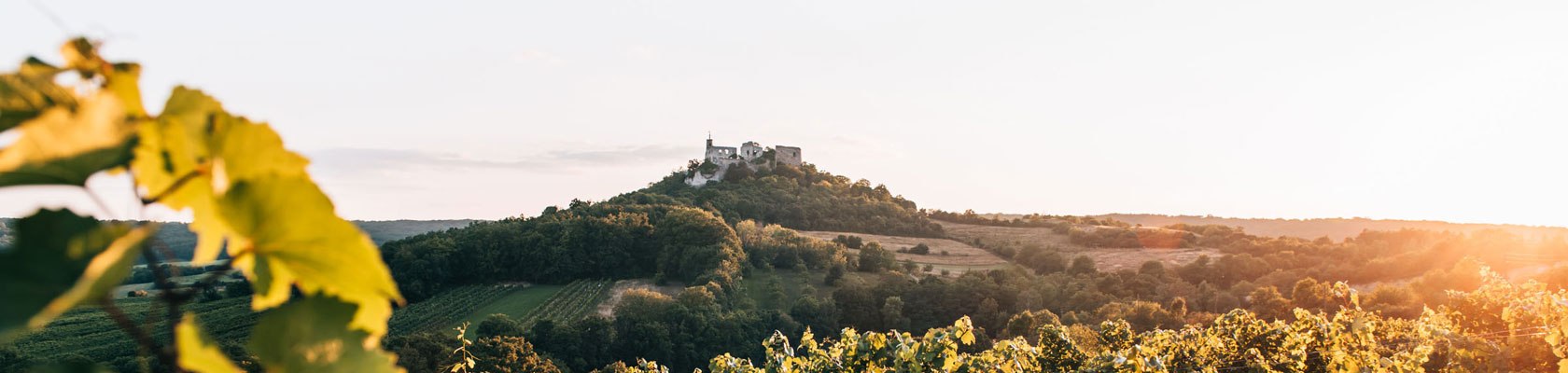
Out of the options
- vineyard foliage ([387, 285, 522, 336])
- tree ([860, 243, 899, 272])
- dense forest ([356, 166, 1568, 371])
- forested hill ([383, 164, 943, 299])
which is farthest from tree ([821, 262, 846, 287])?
vineyard foliage ([387, 285, 522, 336])

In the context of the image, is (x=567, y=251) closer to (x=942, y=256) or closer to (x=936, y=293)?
(x=936, y=293)

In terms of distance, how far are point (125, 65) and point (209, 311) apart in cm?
5399

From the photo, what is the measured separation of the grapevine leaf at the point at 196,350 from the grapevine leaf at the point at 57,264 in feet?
0.22

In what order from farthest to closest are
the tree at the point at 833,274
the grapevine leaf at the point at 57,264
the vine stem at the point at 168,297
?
the tree at the point at 833,274 → the vine stem at the point at 168,297 → the grapevine leaf at the point at 57,264

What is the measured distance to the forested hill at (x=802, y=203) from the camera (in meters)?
71.8

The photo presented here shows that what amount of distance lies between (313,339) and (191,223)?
0.50 ft

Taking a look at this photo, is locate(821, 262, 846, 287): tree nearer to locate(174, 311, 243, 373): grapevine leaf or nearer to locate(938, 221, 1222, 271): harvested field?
locate(938, 221, 1222, 271): harvested field

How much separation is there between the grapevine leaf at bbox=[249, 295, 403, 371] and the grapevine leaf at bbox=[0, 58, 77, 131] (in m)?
0.25

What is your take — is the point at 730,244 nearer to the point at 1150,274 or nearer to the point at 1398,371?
the point at 1150,274

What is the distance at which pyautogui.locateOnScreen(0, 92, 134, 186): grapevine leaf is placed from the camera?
639mm

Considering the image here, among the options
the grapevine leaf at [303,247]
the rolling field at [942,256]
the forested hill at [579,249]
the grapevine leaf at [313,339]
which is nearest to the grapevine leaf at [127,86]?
the grapevine leaf at [303,247]

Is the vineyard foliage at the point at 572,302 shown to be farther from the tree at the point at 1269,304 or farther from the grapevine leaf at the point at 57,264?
the grapevine leaf at the point at 57,264

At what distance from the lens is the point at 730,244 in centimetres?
5469

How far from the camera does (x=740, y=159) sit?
85.9 m
